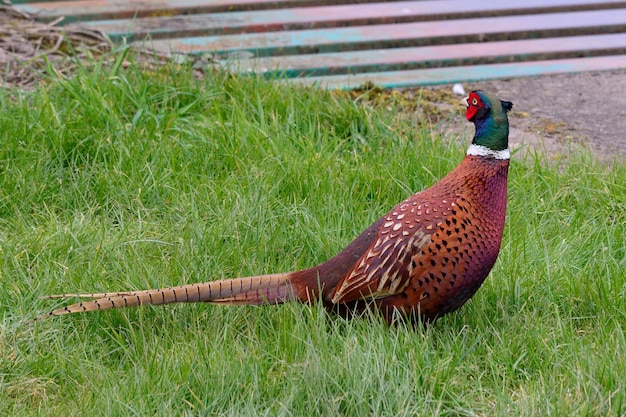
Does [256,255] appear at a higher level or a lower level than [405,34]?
lower

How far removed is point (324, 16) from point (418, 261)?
3.10 m

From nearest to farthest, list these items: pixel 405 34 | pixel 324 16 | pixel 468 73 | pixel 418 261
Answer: pixel 418 261 < pixel 468 73 < pixel 405 34 < pixel 324 16

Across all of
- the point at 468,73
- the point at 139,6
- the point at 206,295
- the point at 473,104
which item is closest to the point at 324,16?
the point at 468,73

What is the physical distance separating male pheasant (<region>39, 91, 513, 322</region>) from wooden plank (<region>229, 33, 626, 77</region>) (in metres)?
2.11

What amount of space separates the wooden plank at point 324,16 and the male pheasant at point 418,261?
8.70ft

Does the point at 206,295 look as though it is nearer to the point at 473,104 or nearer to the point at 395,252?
the point at 395,252

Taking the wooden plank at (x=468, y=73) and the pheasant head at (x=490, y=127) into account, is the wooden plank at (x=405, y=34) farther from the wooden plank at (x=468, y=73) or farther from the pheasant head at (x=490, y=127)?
the pheasant head at (x=490, y=127)

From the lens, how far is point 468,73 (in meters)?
5.21

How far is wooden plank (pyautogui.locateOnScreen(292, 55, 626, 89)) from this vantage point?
16.4 feet

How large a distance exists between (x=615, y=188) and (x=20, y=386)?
2256mm

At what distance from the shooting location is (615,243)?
3.47 metres

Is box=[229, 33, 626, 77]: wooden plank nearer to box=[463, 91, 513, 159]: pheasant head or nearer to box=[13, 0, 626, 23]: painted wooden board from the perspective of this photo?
box=[13, 0, 626, 23]: painted wooden board

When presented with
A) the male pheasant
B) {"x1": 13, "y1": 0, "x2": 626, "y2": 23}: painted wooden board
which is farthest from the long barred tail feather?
{"x1": 13, "y1": 0, "x2": 626, "y2": 23}: painted wooden board

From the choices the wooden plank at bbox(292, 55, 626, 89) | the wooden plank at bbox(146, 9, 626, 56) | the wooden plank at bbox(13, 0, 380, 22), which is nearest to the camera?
the wooden plank at bbox(292, 55, 626, 89)
